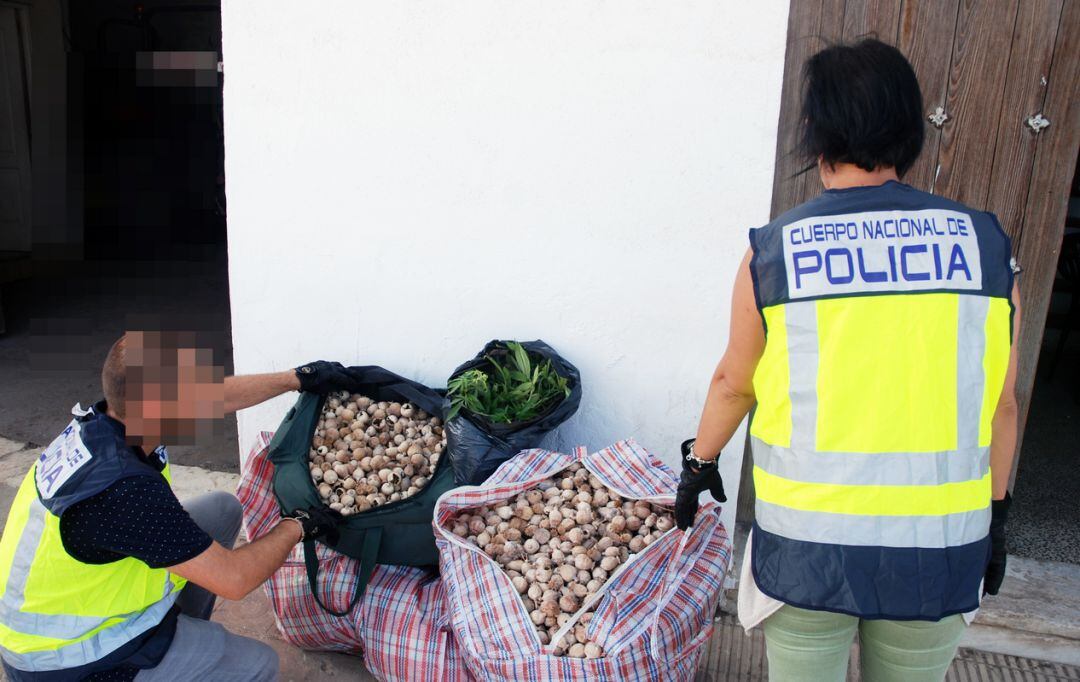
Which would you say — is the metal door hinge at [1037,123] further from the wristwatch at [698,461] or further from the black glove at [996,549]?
the wristwatch at [698,461]

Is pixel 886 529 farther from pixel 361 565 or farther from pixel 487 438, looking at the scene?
pixel 361 565

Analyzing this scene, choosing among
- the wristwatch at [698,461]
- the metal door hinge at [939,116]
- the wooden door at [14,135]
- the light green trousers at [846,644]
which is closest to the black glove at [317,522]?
the wristwatch at [698,461]

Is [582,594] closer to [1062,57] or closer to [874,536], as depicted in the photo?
[874,536]

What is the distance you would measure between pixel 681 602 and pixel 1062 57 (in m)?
1.86

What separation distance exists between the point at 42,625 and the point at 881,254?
1.97m

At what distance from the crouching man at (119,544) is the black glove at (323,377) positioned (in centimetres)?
63

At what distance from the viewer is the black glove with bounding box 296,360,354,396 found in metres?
2.86

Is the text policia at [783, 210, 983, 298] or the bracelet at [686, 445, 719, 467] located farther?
the bracelet at [686, 445, 719, 467]

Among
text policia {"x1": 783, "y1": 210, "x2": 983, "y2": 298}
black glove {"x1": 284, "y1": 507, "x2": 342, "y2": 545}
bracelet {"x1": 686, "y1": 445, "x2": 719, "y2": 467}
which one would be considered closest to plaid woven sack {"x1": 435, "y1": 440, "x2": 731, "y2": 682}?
black glove {"x1": 284, "y1": 507, "x2": 342, "y2": 545}

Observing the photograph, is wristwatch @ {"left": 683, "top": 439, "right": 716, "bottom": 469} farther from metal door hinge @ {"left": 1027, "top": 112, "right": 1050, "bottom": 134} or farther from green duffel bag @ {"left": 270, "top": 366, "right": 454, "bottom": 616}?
metal door hinge @ {"left": 1027, "top": 112, "right": 1050, "bottom": 134}

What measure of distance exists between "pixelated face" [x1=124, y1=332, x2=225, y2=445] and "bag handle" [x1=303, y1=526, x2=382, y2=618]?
0.58 metres

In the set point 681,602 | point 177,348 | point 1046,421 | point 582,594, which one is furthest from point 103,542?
point 1046,421

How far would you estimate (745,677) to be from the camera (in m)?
2.70

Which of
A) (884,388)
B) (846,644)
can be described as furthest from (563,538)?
(884,388)
